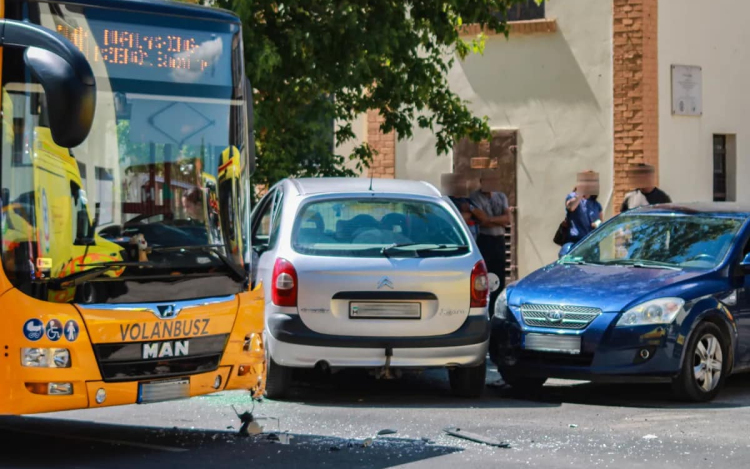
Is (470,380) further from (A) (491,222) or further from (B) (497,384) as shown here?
(A) (491,222)

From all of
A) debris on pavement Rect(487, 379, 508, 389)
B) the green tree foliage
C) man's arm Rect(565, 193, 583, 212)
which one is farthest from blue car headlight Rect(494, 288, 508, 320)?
the green tree foliage

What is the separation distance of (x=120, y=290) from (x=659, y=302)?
14.3ft

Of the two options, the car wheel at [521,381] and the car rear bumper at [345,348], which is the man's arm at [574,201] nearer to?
the car wheel at [521,381]

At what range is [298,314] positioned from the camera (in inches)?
399

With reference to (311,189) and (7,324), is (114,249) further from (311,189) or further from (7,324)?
(311,189)

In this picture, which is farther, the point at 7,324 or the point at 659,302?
the point at 659,302

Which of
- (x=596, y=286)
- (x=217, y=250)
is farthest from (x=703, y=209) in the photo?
(x=217, y=250)

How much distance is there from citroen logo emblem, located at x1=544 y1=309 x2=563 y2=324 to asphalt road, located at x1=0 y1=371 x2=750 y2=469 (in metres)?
0.65

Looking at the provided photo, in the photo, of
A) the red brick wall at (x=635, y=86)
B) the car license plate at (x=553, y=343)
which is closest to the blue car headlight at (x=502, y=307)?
the car license plate at (x=553, y=343)

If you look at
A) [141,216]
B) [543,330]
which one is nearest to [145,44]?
[141,216]

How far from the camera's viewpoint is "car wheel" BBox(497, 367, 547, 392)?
1108 cm

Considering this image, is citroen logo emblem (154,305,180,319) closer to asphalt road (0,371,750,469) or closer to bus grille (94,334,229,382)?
bus grille (94,334,229,382)

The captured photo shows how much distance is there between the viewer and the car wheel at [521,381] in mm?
11078

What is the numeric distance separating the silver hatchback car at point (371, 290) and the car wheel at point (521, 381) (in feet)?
1.11
